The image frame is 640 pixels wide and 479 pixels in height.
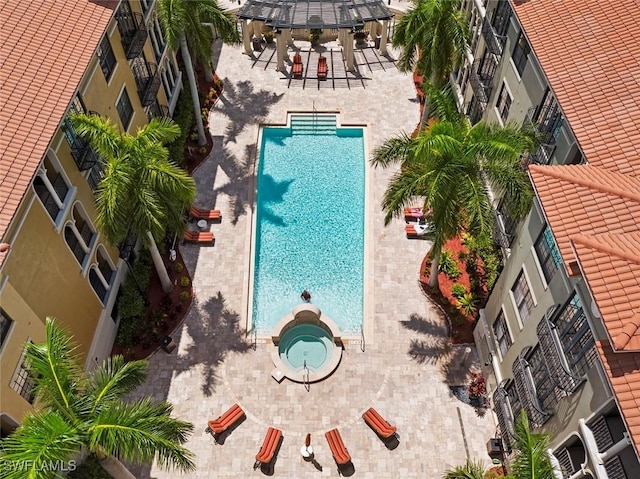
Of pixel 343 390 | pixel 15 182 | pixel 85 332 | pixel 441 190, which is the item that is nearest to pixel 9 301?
pixel 15 182

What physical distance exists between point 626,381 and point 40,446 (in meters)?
15.4

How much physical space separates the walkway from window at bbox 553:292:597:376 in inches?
313


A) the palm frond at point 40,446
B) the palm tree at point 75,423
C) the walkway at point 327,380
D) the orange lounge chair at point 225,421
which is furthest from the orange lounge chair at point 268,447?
the palm frond at point 40,446

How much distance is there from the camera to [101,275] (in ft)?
76.2

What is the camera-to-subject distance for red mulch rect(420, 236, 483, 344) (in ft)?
79.9

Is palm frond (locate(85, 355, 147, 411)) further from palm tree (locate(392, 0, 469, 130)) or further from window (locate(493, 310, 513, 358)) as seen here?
palm tree (locate(392, 0, 469, 130))

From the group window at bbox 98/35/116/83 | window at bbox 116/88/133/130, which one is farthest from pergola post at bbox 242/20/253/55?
window at bbox 98/35/116/83

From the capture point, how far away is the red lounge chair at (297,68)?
3794 centimetres

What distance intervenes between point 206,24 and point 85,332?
63.2 ft

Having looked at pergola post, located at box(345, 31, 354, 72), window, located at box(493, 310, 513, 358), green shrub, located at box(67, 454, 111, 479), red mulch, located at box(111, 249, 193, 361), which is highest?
pergola post, located at box(345, 31, 354, 72)

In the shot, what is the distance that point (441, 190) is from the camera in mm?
18578

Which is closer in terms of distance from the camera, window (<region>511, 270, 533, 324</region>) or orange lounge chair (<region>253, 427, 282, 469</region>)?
window (<region>511, 270, 533, 324</region>)

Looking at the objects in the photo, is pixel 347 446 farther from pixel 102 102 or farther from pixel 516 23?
pixel 516 23

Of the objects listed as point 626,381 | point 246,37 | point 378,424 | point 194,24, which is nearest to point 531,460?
point 626,381
